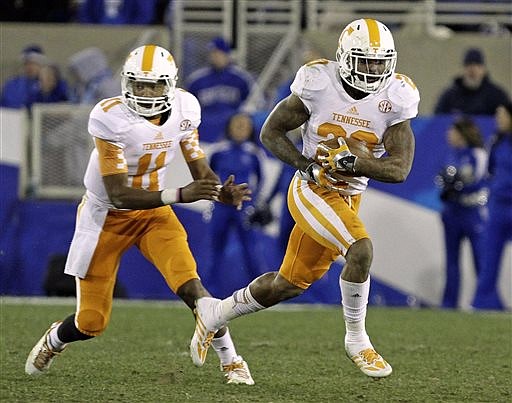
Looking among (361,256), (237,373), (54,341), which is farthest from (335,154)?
(54,341)

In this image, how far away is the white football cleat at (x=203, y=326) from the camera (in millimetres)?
5027

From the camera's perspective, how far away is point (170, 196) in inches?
193

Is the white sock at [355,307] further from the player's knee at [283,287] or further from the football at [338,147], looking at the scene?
the football at [338,147]

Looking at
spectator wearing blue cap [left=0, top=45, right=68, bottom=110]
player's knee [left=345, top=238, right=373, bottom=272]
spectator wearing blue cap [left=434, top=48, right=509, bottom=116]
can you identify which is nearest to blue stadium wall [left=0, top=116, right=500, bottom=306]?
spectator wearing blue cap [left=434, top=48, right=509, bottom=116]

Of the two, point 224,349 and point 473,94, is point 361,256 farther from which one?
point 473,94

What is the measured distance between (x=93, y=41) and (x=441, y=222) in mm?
4066

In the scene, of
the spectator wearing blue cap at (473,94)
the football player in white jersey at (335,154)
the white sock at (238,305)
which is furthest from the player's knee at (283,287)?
the spectator wearing blue cap at (473,94)

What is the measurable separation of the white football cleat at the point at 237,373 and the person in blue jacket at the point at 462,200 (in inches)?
182

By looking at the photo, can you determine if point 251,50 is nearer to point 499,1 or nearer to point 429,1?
point 429,1

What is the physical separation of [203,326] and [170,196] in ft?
1.91

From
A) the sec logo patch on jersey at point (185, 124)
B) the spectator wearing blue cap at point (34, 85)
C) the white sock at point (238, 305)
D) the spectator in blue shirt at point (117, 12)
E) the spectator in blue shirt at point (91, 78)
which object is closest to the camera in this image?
the white sock at point (238, 305)

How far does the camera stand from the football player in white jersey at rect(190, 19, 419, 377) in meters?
5.04

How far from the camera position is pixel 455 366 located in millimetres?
5914

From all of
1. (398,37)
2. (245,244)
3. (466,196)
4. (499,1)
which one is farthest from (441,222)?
(499,1)
